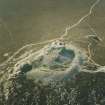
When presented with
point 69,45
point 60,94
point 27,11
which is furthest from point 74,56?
point 27,11

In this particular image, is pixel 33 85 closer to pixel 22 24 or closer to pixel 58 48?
pixel 58 48

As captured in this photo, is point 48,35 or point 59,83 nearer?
point 59,83

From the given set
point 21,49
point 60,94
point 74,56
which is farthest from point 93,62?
point 21,49

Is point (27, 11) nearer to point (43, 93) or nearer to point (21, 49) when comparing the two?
point (21, 49)

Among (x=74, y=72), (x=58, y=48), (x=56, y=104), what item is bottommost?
(x=56, y=104)

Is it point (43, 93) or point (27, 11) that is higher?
point (27, 11)

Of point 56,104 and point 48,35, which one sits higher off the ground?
point 48,35
